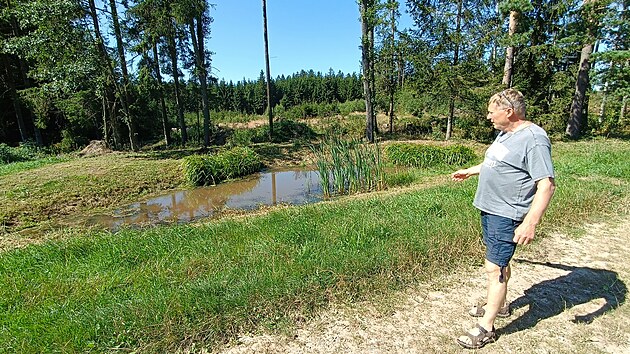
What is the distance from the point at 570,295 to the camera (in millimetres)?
2453

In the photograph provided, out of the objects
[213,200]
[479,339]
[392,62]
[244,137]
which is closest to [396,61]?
[392,62]

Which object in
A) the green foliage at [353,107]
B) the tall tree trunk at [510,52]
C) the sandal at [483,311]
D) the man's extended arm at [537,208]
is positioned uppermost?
the tall tree trunk at [510,52]

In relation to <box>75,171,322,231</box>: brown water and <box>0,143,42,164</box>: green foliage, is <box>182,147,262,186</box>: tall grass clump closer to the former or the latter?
<box>75,171,322,231</box>: brown water

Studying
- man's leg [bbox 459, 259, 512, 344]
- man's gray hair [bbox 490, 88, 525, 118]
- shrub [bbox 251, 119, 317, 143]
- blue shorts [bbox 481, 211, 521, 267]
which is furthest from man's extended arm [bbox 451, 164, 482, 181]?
shrub [bbox 251, 119, 317, 143]

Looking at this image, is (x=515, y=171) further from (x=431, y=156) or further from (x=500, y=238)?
(x=431, y=156)

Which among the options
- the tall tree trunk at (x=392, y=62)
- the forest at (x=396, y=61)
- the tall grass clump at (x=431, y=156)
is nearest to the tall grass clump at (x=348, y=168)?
the tall grass clump at (x=431, y=156)

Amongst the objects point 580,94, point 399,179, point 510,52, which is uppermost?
point 510,52

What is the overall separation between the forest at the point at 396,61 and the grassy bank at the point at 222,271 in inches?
336

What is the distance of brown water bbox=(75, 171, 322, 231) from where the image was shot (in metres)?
6.20

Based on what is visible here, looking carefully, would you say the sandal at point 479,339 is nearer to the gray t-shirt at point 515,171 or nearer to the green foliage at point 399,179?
the gray t-shirt at point 515,171

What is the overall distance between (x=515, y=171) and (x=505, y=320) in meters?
1.13

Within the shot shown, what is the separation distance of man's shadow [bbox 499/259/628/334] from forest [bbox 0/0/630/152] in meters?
9.96

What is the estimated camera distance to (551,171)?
1.62 m

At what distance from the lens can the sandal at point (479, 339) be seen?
6.34ft
